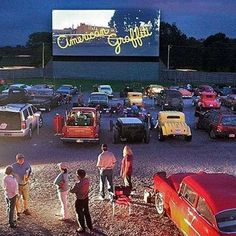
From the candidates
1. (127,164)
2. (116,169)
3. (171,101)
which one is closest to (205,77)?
(171,101)

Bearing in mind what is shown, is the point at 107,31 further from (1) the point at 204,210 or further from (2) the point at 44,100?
(1) the point at 204,210

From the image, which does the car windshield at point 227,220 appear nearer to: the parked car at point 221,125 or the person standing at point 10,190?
the person standing at point 10,190

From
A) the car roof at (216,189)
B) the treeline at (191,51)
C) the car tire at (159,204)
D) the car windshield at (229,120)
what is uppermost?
the treeline at (191,51)

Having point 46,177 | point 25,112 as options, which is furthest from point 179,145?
point 46,177

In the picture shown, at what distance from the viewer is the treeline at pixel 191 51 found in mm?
104812

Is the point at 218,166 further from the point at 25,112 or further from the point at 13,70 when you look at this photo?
the point at 13,70

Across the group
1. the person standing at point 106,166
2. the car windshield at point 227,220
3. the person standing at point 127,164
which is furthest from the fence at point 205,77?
the car windshield at point 227,220

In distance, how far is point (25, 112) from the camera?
2448cm

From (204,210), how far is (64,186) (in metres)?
3.69

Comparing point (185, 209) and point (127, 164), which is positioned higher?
point (127, 164)

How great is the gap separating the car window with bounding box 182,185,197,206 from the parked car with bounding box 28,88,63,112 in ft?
85.4

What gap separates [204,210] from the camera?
10.4 m

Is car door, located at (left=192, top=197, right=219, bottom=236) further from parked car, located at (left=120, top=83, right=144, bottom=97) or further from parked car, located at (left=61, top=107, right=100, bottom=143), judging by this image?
parked car, located at (left=120, top=83, right=144, bottom=97)

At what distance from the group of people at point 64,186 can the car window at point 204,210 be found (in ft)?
8.56
